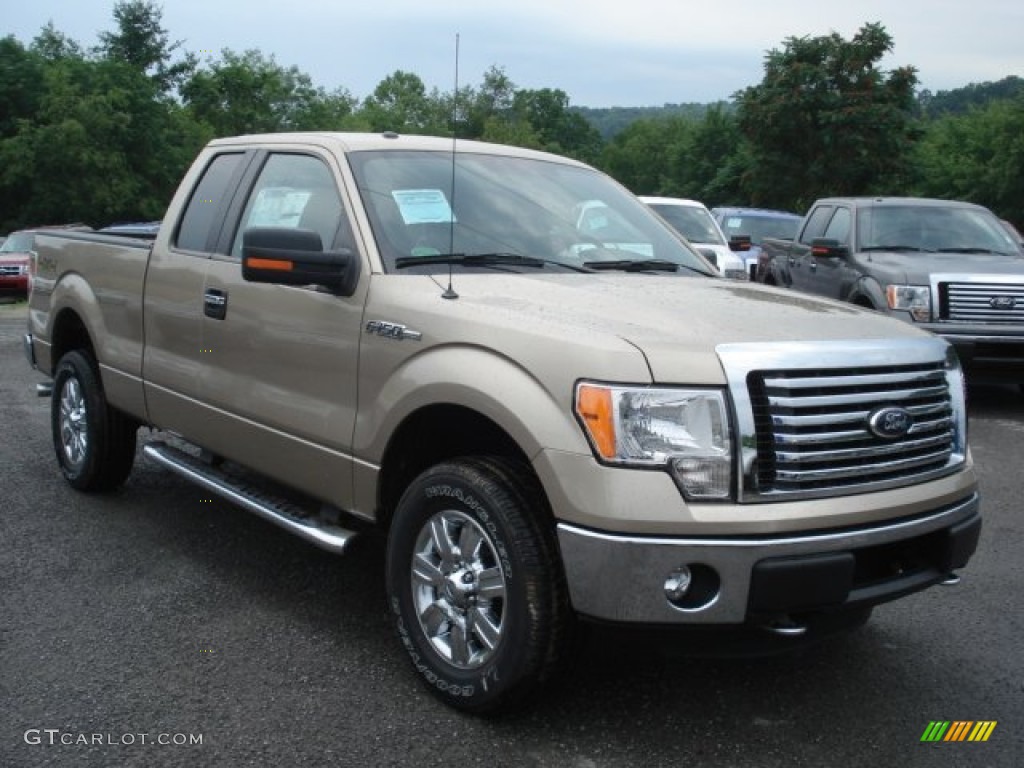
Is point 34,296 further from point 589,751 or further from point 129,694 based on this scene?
point 589,751

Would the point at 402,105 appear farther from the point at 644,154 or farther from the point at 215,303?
the point at 215,303

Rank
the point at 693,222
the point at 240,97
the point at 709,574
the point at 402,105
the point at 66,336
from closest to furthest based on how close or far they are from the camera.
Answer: the point at 709,574
the point at 66,336
the point at 693,222
the point at 240,97
the point at 402,105

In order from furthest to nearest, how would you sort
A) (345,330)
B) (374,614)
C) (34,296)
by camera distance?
(34,296)
(374,614)
(345,330)

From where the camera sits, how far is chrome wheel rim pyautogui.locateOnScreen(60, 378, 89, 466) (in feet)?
20.0

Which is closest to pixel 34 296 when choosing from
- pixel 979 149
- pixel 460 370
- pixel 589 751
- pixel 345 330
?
pixel 345 330

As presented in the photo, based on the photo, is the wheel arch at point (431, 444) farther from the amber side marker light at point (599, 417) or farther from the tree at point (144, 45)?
the tree at point (144, 45)

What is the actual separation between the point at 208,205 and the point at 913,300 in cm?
629

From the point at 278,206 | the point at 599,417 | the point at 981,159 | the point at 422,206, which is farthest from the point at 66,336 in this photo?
the point at 981,159

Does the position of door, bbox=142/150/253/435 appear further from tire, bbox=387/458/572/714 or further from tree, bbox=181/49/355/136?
tree, bbox=181/49/355/136

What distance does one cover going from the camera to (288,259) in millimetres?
3775

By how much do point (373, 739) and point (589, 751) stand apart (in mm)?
659

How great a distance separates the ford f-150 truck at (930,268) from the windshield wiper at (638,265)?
5.25 m

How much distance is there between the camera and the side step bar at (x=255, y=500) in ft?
13.1

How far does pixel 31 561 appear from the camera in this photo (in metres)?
5.00
